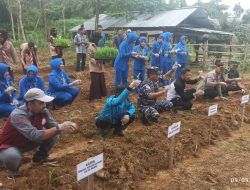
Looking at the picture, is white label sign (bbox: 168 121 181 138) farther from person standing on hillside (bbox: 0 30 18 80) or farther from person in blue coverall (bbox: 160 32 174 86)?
person in blue coverall (bbox: 160 32 174 86)

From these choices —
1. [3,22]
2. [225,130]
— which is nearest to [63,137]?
[225,130]

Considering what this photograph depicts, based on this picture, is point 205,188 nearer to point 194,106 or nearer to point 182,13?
point 194,106

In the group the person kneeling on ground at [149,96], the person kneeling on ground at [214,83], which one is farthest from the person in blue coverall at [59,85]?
the person kneeling on ground at [214,83]

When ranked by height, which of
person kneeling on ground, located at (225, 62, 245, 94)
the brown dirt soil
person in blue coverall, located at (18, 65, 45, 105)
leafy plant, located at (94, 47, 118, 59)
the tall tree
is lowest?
the brown dirt soil

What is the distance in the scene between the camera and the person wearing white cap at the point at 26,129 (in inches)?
125

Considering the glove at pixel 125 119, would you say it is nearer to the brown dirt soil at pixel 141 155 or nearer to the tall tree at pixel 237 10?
the brown dirt soil at pixel 141 155

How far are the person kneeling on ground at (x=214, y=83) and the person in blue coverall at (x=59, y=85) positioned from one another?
3.30 metres

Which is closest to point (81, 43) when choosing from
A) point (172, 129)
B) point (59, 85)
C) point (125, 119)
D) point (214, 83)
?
point (59, 85)

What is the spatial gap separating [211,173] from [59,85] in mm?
3409

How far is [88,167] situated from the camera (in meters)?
2.80

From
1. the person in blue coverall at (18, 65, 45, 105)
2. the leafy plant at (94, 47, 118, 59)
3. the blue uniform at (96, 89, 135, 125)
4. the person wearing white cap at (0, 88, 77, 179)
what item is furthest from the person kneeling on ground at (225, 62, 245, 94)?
the person wearing white cap at (0, 88, 77, 179)

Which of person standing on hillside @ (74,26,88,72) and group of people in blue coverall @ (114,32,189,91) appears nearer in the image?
group of people in blue coverall @ (114,32,189,91)

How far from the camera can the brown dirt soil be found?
3492mm

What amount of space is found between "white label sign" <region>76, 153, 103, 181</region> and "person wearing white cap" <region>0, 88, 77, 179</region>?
47cm
